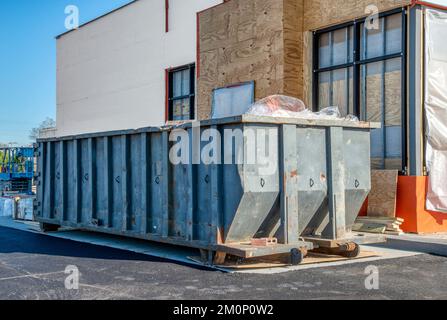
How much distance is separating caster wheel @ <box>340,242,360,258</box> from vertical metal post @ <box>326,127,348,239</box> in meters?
0.15

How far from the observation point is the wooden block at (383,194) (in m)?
10.7

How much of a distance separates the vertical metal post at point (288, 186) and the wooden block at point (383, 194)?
12.1 ft

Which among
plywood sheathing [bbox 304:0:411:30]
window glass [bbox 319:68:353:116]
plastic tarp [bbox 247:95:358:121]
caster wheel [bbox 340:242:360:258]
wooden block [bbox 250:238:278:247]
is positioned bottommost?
caster wheel [bbox 340:242:360:258]

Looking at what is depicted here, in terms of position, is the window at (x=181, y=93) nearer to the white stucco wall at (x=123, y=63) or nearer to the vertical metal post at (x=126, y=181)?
the white stucco wall at (x=123, y=63)

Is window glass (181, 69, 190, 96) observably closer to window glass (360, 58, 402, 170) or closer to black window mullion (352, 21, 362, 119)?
black window mullion (352, 21, 362, 119)

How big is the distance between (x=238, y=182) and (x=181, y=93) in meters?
11.4

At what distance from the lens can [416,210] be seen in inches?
409

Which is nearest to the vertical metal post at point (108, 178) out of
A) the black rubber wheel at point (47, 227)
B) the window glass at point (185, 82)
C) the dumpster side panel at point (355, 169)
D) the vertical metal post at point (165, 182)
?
the vertical metal post at point (165, 182)

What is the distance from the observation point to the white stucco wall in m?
18.4

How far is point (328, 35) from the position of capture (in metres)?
12.8

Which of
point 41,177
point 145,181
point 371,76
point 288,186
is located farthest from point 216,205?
point 371,76

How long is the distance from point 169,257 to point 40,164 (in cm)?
487

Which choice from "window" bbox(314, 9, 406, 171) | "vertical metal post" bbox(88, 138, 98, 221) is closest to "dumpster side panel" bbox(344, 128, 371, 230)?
"window" bbox(314, 9, 406, 171)
